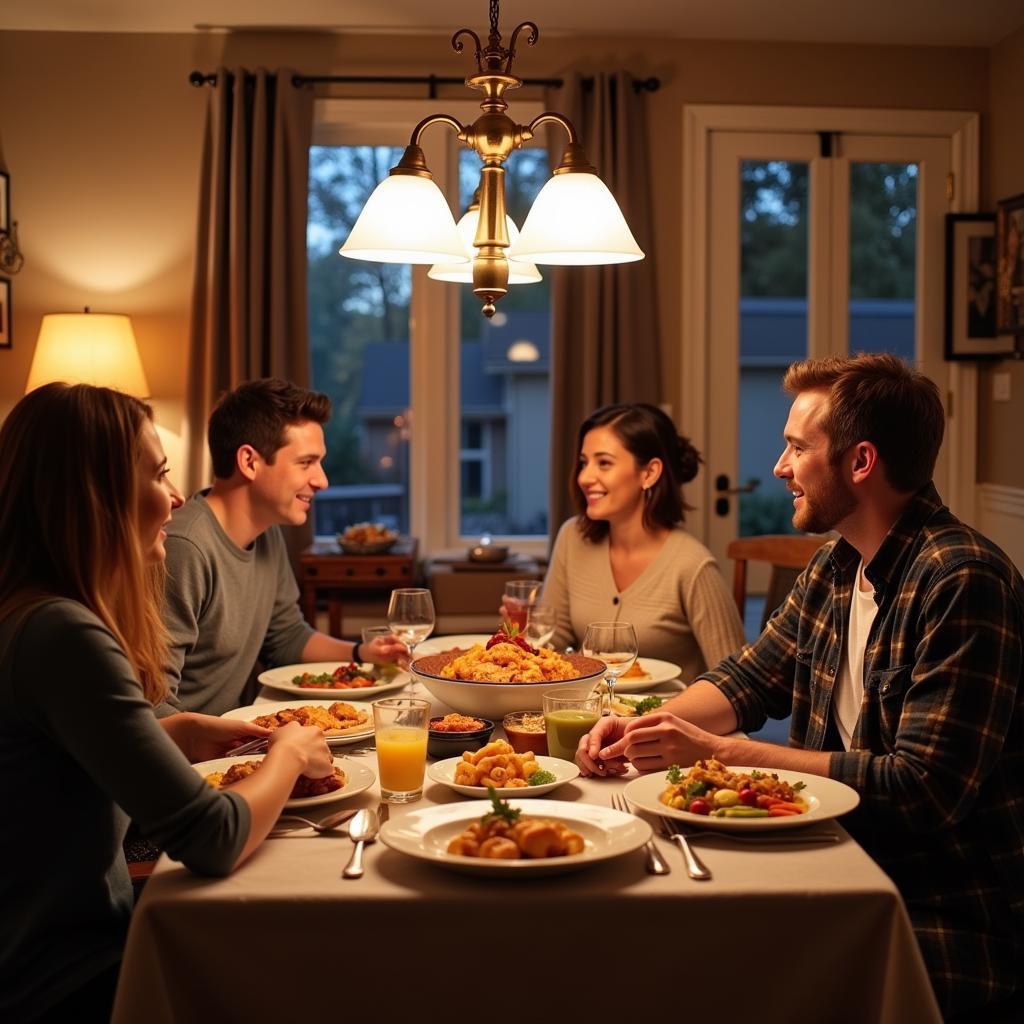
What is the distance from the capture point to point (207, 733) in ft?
5.98

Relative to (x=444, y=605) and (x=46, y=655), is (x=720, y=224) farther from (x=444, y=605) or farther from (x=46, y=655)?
(x=46, y=655)

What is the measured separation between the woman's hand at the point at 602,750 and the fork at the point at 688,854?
0.68ft

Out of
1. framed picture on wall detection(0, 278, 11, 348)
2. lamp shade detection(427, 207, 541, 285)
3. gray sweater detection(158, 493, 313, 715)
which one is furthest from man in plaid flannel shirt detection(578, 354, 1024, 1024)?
framed picture on wall detection(0, 278, 11, 348)

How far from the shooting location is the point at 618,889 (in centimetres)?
125

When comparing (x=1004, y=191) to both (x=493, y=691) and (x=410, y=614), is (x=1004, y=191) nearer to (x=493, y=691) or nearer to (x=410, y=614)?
(x=410, y=614)

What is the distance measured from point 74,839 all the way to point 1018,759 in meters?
1.21

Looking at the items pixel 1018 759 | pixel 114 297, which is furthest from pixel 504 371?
Answer: pixel 1018 759

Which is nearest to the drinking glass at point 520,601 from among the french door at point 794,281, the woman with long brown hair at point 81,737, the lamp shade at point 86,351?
the woman with long brown hair at point 81,737

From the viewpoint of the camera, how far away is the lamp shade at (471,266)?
2322 millimetres

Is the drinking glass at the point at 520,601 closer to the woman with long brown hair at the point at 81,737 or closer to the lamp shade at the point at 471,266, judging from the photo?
the lamp shade at the point at 471,266

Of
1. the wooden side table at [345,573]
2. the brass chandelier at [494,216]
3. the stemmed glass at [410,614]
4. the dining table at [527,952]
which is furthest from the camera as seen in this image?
the wooden side table at [345,573]

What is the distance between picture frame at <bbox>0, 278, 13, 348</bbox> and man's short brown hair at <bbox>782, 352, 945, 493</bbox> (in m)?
3.71

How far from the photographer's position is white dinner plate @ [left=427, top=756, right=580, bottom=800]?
61.7 inches

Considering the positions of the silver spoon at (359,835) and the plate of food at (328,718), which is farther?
the plate of food at (328,718)
